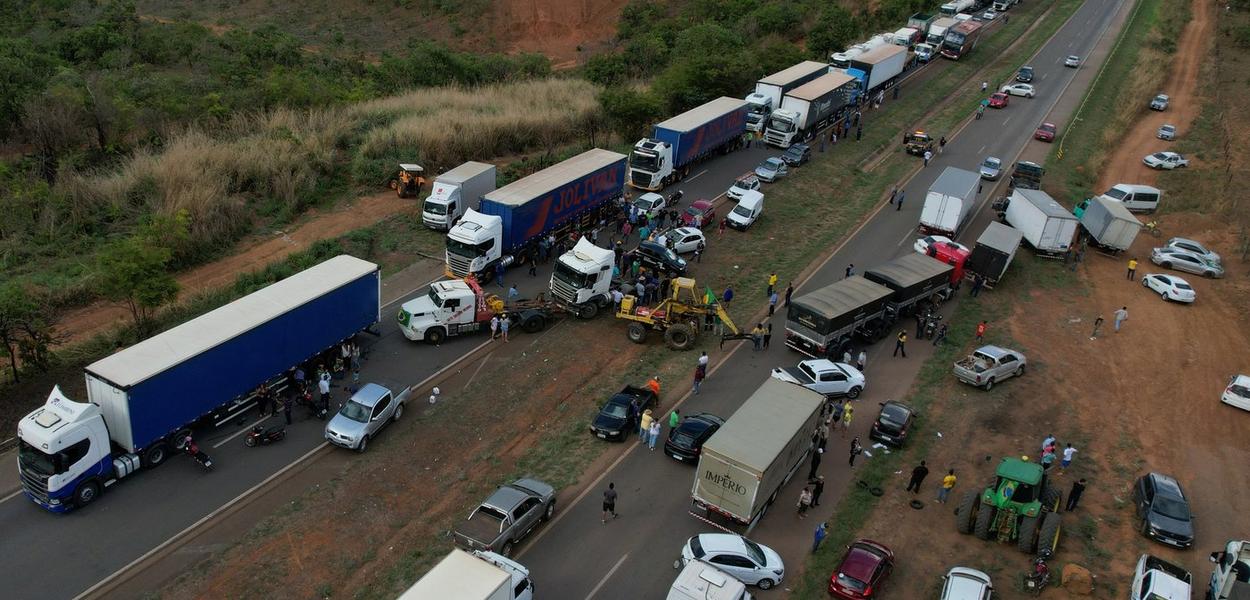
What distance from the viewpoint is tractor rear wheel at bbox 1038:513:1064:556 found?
2495 centimetres

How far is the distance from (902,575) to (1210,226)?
4005 centimetres

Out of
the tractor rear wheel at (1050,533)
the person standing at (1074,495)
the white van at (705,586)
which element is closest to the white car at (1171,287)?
the person standing at (1074,495)

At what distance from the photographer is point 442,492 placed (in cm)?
2653

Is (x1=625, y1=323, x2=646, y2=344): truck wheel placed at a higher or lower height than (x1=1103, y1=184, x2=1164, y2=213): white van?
lower

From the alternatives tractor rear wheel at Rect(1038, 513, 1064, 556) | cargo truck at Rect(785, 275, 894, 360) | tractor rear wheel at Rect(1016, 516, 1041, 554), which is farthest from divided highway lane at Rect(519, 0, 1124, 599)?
tractor rear wheel at Rect(1038, 513, 1064, 556)

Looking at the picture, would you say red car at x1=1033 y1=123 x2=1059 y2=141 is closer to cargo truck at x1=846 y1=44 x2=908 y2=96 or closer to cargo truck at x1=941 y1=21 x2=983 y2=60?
cargo truck at x1=846 y1=44 x2=908 y2=96

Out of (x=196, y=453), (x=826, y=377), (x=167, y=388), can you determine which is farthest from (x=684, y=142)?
(x=167, y=388)

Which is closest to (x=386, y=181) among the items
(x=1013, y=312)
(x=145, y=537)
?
(x=145, y=537)

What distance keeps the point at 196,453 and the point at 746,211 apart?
98.1 ft

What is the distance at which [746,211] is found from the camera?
47.0 meters

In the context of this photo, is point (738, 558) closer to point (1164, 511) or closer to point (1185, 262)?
point (1164, 511)

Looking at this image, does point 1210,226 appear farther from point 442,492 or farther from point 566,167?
point 442,492

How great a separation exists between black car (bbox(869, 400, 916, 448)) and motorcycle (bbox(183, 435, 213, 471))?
70.8 feet

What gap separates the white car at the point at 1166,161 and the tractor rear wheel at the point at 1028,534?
46.3m
